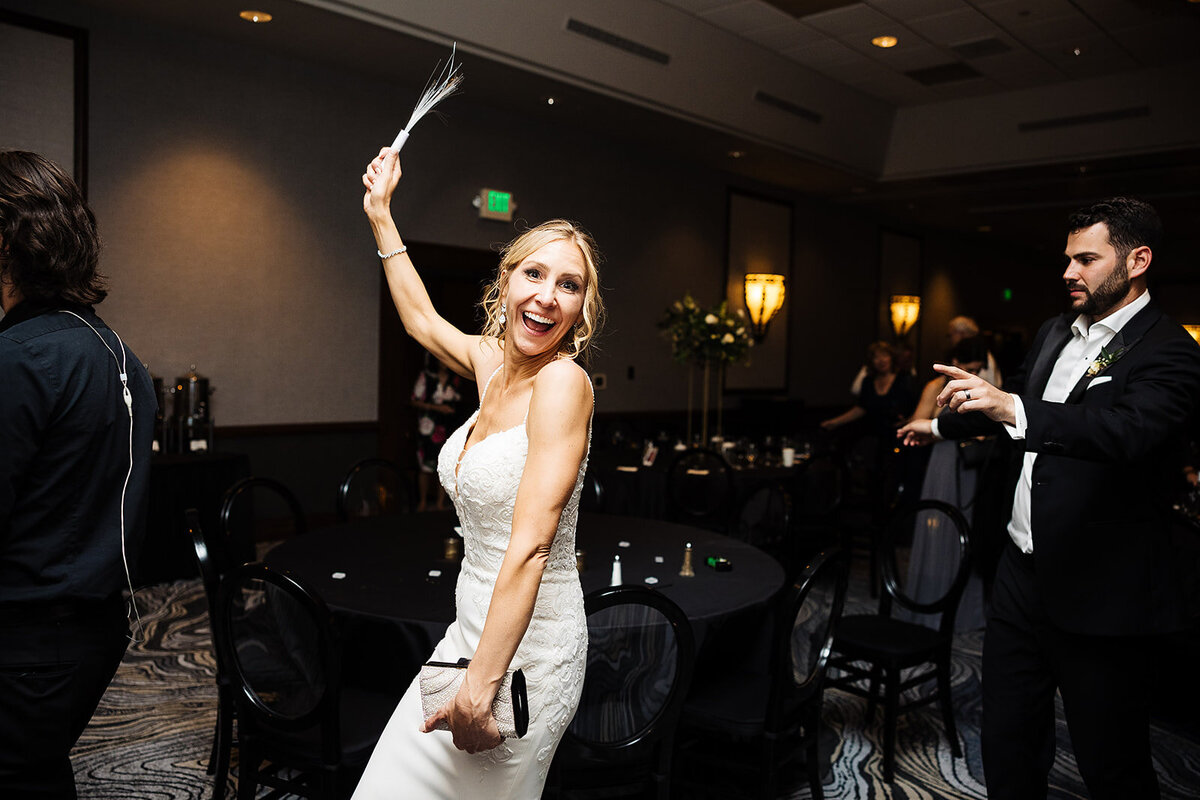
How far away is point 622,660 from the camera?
7.12 feet

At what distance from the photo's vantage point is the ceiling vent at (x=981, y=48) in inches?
280

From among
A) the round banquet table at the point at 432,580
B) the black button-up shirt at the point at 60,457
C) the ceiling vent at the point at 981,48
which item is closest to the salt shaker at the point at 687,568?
the round banquet table at the point at 432,580

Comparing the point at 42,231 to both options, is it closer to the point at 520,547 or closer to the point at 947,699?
the point at 520,547

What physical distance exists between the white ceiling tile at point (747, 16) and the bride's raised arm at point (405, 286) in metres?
5.33

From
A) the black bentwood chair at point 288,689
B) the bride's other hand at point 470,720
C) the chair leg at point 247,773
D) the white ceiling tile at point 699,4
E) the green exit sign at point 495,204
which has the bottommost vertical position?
the chair leg at point 247,773

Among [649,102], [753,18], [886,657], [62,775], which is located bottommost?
[886,657]

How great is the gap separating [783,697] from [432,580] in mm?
1106

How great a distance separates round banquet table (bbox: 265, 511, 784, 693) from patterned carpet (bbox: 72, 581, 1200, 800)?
74cm

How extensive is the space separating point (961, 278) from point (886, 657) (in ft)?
39.5

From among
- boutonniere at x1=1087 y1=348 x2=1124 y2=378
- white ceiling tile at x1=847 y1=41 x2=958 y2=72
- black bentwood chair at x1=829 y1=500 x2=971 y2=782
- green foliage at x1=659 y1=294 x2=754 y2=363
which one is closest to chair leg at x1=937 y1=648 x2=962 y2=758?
black bentwood chair at x1=829 y1=500 x2=971 y2=782

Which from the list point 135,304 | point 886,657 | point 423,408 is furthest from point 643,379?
point 886,657

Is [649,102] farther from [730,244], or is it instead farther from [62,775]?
[62,775]

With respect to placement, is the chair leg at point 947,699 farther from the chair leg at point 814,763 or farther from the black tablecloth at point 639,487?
the black tablecloth at point 639,487

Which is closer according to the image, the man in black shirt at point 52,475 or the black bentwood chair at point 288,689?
the man in black shirt at point 52,475
